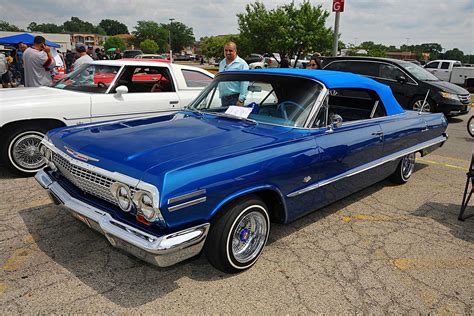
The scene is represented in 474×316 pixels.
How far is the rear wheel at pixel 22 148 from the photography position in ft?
15.6

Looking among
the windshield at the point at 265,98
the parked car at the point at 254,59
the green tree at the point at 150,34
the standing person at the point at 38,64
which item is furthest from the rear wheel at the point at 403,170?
the green tree at the point at 150,34

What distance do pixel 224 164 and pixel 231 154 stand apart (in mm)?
140

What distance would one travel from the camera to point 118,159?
260 cm

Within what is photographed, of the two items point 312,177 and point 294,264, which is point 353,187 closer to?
point 312,177

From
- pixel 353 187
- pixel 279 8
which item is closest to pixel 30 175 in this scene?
pixel 353 187

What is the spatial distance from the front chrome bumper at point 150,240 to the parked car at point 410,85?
930cm

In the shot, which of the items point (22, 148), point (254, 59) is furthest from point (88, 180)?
point (254, 59)

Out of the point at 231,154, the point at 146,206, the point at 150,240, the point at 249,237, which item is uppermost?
the point at 231,154

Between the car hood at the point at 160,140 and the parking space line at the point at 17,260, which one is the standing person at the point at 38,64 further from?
the parking space line at the point at 17,260

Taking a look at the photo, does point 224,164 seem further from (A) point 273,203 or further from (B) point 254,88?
(B) point 254,88

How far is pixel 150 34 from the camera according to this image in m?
121

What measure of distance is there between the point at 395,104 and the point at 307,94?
174cm

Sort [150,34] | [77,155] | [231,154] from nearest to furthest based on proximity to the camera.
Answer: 1. [231,154]
2. [77,155]
3. [150,34]

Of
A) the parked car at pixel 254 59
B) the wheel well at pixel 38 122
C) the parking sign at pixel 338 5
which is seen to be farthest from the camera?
the parked car at pixel 254 59
